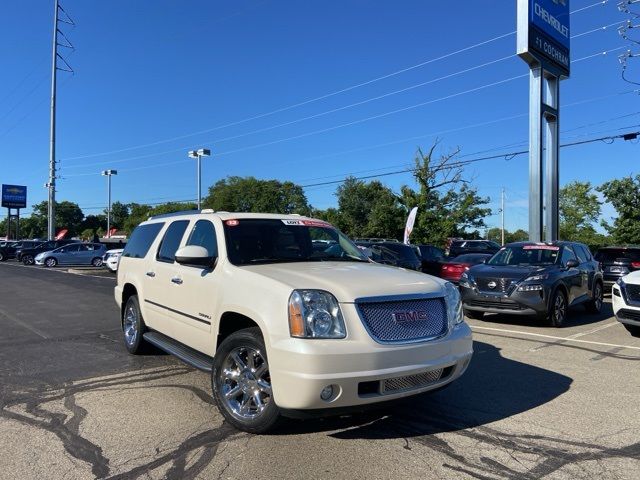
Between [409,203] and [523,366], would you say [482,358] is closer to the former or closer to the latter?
[523,366]

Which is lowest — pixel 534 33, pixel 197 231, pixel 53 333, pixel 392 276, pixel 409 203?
pixel 53 333

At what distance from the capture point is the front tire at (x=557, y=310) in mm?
9891

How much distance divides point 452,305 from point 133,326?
449cm

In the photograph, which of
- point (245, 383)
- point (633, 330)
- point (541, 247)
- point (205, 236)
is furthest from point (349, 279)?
point (541, 247)

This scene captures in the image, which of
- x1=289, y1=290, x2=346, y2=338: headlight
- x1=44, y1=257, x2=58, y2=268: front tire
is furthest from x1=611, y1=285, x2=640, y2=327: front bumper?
x1=44, y1=257, x2=58, y2=268: front tire

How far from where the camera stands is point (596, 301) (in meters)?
12.0

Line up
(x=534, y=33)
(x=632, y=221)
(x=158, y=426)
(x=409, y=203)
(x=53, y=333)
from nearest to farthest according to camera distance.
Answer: (x=158, y=426)
(x=53, y=333)
(x=534, y=33)
(x=632, y=221)
(x=409, y=203)

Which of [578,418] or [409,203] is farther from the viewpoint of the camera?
[409,203]

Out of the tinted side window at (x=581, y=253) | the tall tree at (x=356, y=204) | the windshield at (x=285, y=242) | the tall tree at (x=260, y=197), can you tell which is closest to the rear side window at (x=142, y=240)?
the windshield at (x=285, y=242)

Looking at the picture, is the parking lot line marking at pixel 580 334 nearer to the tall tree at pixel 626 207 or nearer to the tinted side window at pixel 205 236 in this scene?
the tinted side window at pixel 205 236

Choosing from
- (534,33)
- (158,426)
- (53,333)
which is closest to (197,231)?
(158,426)

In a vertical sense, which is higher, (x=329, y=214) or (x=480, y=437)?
(x=329, y=214)

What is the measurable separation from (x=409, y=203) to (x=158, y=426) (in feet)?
116

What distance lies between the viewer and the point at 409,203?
128ft
